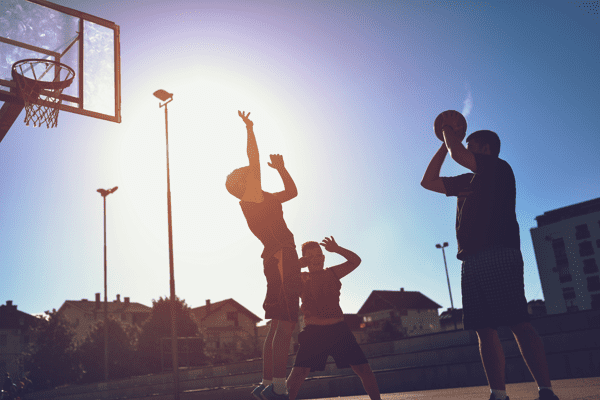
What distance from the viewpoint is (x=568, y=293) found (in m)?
65.6

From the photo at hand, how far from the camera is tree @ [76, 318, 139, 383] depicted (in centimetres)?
3775

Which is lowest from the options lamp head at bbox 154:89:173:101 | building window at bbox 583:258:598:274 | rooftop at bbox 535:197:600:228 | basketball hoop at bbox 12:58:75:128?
building window at bbox 583:258:598:274

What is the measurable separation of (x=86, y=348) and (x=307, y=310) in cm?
3973

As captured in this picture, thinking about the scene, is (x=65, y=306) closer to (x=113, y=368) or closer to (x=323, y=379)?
(x=113, y=368)

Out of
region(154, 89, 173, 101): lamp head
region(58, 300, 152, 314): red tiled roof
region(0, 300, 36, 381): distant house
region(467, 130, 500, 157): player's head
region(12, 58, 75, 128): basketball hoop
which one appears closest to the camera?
region(467, 130, 500, 157): player's head

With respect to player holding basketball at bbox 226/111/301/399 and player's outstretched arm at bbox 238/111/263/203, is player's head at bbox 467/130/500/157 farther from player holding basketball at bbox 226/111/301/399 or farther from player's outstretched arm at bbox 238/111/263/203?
player's outstretched arm at bbox 238/111/263/203

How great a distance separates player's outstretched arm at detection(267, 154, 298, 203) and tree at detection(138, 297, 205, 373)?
38.4m

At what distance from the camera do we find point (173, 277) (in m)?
18.9

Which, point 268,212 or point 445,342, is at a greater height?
point 268,212

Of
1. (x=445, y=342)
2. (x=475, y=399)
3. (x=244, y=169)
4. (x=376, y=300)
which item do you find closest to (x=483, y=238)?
(x=244, y=169)

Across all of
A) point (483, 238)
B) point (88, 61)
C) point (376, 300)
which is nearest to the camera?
point (483, 238)

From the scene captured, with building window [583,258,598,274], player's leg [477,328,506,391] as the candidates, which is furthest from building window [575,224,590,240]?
player's leg [477,328,506,391]

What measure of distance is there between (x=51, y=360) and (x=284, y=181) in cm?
4154

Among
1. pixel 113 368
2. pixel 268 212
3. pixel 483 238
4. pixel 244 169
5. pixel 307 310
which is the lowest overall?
pixel 113 368
